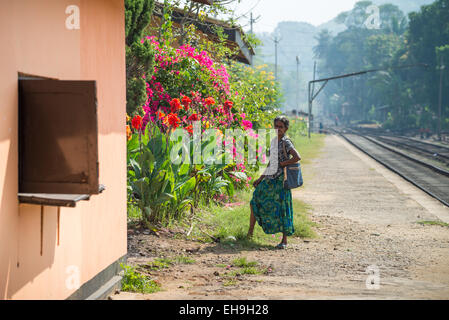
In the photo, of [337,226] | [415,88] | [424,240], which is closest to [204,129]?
[337,226]

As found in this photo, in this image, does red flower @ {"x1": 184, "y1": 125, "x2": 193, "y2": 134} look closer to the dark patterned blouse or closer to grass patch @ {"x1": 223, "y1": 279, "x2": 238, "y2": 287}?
the dark patterned blouse

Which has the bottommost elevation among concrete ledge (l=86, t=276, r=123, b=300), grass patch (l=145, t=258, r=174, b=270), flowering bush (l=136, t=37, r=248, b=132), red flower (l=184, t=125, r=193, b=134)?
grass patch (l=145, t=258, r=174, b=270)

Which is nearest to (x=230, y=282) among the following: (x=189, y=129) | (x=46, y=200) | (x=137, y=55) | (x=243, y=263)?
(x=243, y=263)

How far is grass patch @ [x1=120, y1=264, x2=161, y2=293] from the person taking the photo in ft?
17.9

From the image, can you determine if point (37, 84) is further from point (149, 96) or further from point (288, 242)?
point (149, 96)

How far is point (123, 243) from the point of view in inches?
226

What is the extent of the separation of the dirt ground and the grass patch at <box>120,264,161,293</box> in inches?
3.9

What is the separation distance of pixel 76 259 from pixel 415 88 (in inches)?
2202

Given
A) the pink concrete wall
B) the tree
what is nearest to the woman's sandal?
the pink concrete wall

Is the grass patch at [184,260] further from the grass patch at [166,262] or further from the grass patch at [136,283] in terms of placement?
the grass patch at [136,283]

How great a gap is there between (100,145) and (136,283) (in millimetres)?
1396

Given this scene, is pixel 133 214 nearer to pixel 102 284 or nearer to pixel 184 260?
pixel 184 260

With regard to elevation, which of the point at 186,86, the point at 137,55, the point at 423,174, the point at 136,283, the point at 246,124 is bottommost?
the point at 423,174

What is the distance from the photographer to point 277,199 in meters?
7.61
